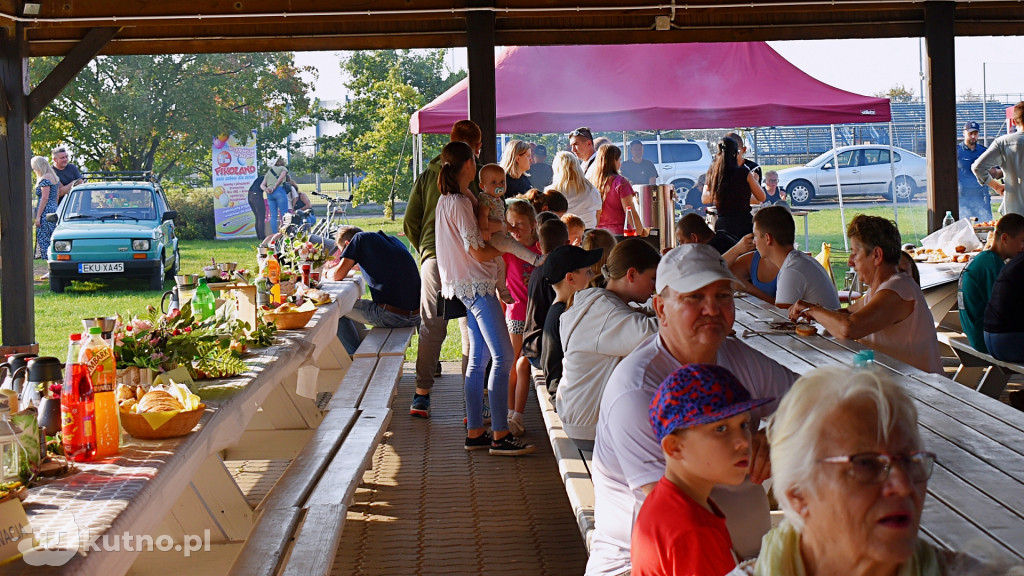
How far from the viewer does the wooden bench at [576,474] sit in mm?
3066

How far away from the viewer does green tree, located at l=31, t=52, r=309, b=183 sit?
24.3 metres

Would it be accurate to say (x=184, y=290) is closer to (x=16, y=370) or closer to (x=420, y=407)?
(x=16, y=370)

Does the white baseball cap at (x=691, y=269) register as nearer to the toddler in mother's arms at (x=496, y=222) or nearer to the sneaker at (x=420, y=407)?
the toddler in mother's arms at (x=496, y=222)

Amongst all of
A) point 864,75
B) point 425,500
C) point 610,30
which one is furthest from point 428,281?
point 864,75

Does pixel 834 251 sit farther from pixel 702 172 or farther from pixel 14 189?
pixel 14 189

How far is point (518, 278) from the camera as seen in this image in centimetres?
605

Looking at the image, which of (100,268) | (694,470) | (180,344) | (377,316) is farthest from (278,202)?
(694,470)

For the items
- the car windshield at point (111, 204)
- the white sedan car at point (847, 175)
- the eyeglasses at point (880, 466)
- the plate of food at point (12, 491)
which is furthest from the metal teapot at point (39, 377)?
the white sedan car at point (847, 175)

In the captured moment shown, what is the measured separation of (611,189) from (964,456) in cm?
550

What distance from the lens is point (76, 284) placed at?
15.5 metres

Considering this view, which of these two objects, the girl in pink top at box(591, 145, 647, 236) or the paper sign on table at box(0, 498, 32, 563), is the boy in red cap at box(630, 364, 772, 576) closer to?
the paper sign on table at box(0, 498, 32, 563)

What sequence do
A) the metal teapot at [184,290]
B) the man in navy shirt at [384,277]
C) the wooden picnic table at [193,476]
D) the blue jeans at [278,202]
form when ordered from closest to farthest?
the wooden picnic table at [193,476]
the metal teapot at [184,290]
the man in navy shirt at [384,277]
the blue jeans at [278,202]

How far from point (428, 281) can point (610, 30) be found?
3.27 m

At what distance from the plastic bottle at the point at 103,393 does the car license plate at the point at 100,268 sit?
42.5 ft
